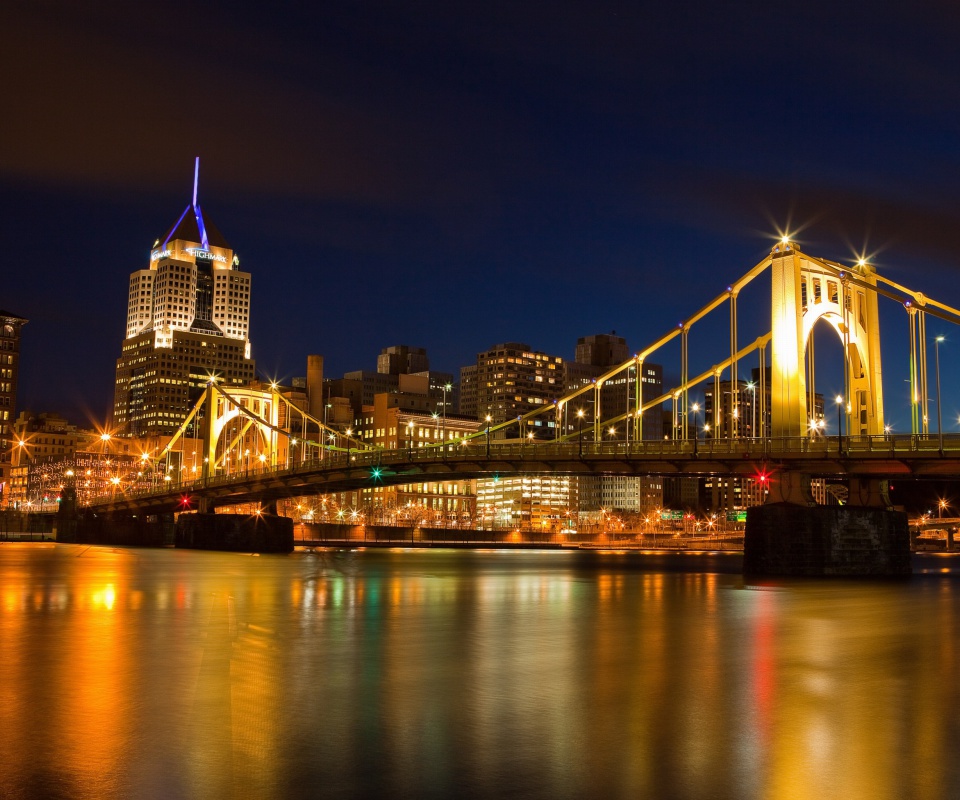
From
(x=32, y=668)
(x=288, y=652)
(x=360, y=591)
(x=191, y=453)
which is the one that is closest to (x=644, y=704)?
(x=288, y=652)

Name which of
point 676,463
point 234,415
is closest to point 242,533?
point 234,415

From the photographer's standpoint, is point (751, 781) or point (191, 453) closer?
point (751, 781)

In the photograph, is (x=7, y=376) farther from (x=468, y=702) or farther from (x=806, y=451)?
(x=468, y=702)

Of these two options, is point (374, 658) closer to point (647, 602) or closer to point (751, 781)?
point (751, 781)

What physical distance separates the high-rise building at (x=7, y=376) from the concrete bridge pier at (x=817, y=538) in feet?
488

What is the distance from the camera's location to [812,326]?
58.2 metres

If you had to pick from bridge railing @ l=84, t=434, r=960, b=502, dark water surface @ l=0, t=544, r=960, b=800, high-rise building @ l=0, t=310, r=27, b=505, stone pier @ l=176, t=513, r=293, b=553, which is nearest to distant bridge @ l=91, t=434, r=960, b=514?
bridge railing @ l=84, t=434, r=960, b=502

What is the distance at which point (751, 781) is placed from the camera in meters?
10.3

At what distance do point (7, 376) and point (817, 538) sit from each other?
160 meters

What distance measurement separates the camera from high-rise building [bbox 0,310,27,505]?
17588cm

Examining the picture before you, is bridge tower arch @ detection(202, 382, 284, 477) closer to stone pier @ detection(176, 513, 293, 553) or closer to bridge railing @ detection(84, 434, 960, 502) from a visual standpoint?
stone pier @ detection(176, 513, 293, 553)

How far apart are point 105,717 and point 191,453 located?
161m

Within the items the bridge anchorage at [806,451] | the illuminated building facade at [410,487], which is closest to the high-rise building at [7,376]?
the illuminated building facade at [410,487]

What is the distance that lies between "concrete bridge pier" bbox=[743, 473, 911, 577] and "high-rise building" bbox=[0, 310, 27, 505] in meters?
149
